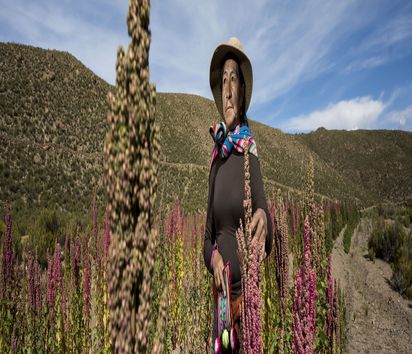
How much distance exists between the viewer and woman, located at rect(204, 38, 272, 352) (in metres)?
2.27

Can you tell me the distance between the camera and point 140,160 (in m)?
0.77

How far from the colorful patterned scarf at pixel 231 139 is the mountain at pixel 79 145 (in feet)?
1.80

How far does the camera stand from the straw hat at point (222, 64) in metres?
2.52

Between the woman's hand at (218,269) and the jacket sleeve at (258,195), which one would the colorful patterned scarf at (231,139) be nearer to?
the jacket sleeve at (258,195)

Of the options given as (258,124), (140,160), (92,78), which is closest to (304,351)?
(140,160)

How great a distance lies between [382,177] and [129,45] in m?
81.8

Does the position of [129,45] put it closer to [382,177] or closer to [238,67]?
[238,67]

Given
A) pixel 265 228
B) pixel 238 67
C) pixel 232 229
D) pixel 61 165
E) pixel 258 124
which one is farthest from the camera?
pixel 258 124

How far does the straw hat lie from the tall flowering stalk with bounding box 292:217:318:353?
71.3 inches

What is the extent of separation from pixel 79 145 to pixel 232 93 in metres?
28.5

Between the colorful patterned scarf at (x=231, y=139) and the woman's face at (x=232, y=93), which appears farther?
the woman's face at (x=232, y=93)

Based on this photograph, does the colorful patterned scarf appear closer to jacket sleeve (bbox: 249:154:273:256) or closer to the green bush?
jacket sleeve (bbox: 249:154:273:256)

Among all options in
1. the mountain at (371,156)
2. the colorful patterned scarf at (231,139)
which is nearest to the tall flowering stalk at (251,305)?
the colorful patterned scarf at (231,139)

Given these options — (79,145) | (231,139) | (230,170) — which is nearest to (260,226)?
(230,170)
